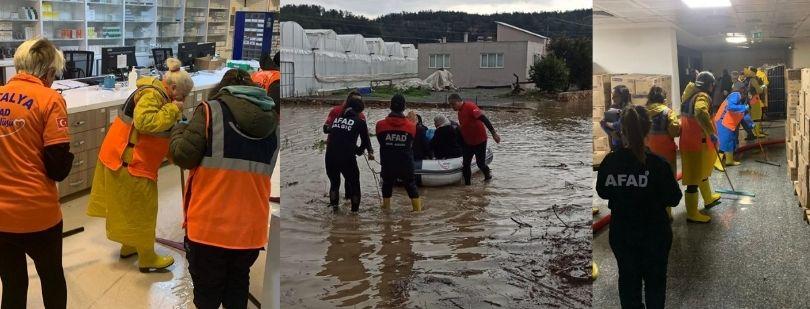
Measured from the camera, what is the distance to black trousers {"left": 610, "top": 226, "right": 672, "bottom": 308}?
1994mm

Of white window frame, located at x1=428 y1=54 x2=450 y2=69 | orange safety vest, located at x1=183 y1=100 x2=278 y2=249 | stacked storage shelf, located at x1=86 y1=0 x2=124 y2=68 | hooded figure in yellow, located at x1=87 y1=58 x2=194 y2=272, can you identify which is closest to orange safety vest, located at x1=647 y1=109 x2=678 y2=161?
white window frame, located at x1=428 y1=54 x2=450 y2=69

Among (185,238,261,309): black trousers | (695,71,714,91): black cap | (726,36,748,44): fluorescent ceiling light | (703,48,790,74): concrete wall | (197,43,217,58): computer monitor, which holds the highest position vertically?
(197,43,217,58): computer monitor

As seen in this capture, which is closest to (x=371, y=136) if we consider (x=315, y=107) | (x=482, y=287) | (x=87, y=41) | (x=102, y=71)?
(x=315, y=107)

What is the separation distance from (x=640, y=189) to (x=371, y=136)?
812 mm

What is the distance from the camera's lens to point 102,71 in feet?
16.8

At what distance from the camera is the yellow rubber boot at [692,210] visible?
217 cm

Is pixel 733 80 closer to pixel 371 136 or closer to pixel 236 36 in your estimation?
pixel 371 136

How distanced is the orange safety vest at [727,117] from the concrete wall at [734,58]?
121 millimetres

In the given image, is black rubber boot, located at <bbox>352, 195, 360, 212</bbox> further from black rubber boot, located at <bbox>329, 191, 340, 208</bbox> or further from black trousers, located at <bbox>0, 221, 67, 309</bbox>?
black trousers, located at <bbox>0, 221, 67, 309</bbox>

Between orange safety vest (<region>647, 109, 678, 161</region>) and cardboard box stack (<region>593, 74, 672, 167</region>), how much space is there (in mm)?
77

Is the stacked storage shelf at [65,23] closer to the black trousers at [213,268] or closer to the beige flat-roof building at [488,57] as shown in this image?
the black trousers at [213,268]

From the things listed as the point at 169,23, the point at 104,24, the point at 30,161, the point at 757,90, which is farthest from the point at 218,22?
the point at 757,90

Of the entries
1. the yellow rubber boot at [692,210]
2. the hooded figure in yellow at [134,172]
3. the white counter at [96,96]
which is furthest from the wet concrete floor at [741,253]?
the white counter at [96,96]

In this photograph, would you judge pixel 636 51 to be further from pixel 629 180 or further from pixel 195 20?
pixel 195 20
